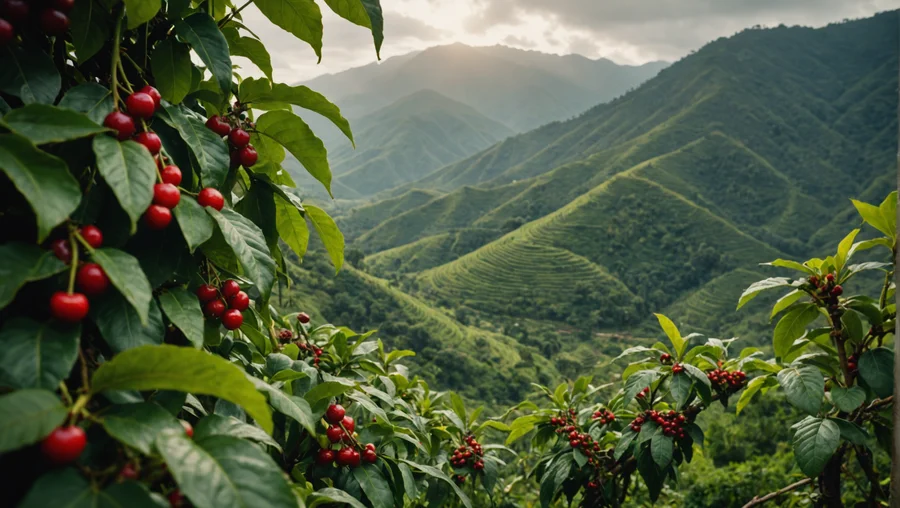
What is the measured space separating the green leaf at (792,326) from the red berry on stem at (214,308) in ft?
6.48

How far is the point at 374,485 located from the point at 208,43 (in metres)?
1.17

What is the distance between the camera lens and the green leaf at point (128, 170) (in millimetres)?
709

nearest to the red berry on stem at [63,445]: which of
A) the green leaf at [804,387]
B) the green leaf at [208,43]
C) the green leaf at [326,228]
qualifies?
the green leaf at [208,43]

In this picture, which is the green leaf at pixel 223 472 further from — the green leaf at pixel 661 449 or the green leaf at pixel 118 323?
the green leaf at pixel 661 449

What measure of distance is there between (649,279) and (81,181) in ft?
268

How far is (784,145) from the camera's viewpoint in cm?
10769

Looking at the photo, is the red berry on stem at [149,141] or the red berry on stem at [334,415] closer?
the red berry on stem at [149,141]

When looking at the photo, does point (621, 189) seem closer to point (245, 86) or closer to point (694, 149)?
point (694, 149)

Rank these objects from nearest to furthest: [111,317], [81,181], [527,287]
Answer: [111,317] → [81,181] → [527,287]

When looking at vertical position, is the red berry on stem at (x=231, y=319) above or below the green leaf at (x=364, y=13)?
below

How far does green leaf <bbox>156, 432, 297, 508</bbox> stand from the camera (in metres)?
0.57

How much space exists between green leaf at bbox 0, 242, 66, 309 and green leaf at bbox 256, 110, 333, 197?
572mm

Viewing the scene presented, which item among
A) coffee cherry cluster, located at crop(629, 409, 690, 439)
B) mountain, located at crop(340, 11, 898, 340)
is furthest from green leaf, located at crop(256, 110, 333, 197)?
mountain, located at crop(340, 11, 898, 340)

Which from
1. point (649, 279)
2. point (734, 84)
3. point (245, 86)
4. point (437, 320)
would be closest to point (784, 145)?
point (734, 84)
